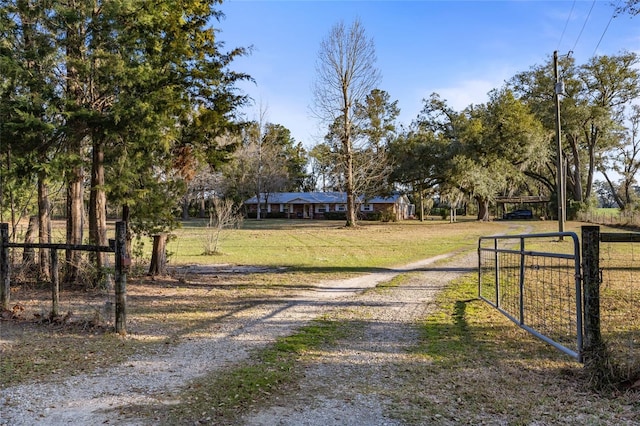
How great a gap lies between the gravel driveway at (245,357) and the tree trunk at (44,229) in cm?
521

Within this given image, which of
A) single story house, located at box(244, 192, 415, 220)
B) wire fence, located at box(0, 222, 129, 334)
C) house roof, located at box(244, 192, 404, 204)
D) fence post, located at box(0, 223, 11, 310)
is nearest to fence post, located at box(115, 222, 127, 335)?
wire fence, located at box(0, 222, 129, 334)

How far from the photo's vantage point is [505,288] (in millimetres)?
9250

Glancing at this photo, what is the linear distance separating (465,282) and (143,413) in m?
8.50

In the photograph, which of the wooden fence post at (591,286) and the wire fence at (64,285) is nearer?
the wooden fence post at (591,286)

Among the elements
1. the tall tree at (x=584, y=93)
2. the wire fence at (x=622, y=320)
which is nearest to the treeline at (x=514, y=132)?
the tall tree at (x=584, y=93)

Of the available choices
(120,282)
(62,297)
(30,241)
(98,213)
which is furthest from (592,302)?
(30,241)

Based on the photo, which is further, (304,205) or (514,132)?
(304,205)

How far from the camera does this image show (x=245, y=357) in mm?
4984

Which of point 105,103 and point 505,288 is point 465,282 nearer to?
point 505,288

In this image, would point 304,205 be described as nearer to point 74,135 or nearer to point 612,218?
point 612,218

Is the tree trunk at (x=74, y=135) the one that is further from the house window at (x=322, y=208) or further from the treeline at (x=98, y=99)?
the house window at (x=322, y=208)

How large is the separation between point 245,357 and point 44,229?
773 centimetres

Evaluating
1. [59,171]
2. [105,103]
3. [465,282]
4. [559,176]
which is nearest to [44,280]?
[59,171]

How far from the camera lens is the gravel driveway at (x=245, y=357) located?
3436 mm
